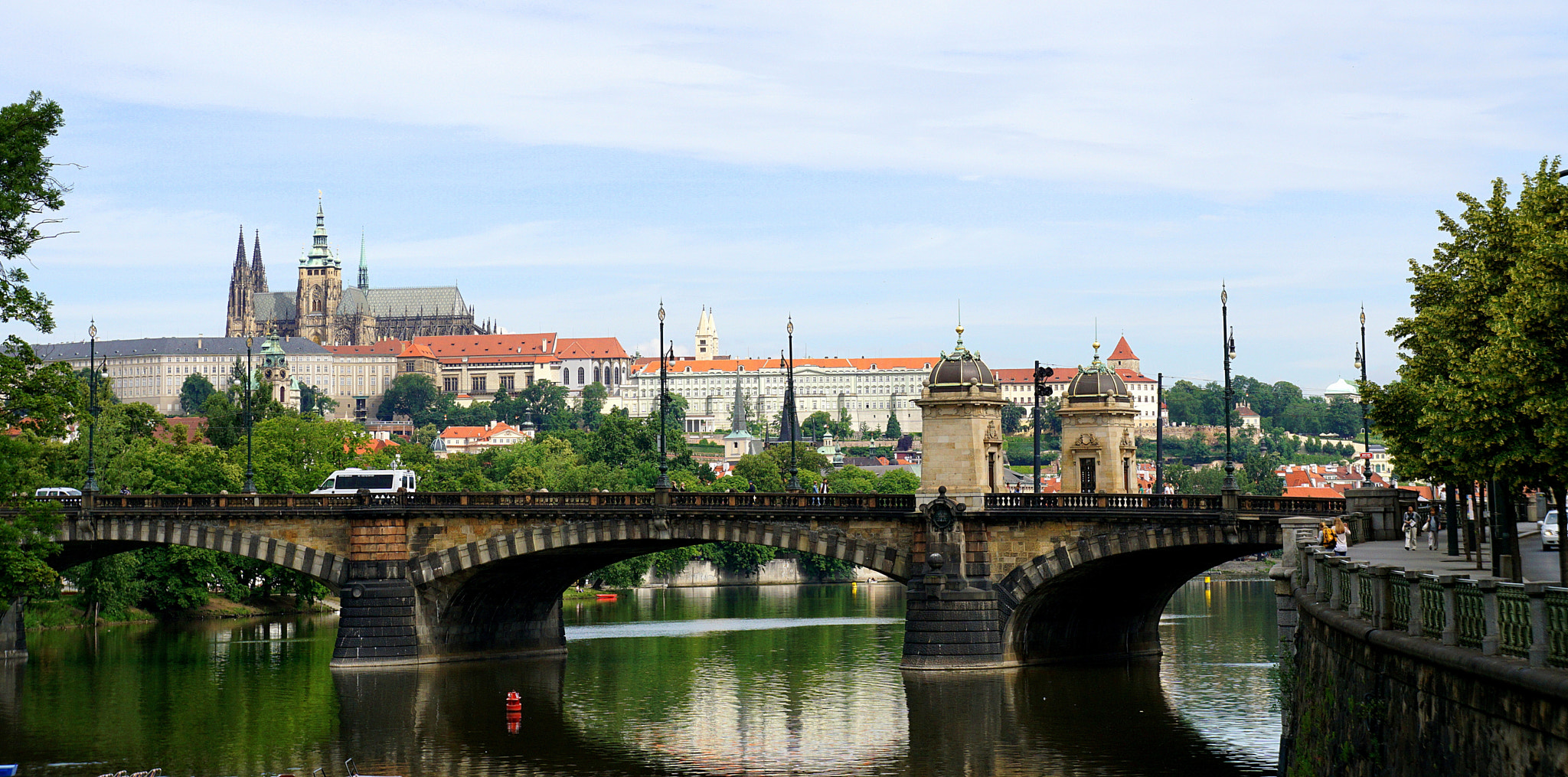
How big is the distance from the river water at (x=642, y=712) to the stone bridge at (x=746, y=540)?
1.66 meters

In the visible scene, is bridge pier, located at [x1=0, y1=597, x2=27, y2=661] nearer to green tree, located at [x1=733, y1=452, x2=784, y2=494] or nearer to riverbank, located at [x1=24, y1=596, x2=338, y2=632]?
riverbank, located at [x1=24, y1=596, x2=338, y2=632]

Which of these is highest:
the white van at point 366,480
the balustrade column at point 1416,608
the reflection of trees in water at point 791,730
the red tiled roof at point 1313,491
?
the red tiled roof at point 1313,491

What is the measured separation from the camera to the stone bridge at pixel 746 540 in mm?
59594

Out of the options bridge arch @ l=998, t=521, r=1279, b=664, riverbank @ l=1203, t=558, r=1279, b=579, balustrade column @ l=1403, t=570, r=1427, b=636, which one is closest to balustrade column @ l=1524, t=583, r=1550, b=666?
balustrade column @ l=1403, t=570, r=1427, b=636

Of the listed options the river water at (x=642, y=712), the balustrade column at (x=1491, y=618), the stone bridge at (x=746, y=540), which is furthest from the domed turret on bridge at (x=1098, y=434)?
the balustrade column at (x=1491, y=618)

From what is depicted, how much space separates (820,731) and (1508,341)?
28.9 meters

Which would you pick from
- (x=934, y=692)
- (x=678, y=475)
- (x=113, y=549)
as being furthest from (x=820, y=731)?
(x=678, y=475)

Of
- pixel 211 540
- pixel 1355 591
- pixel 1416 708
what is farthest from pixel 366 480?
pixel 1416 708

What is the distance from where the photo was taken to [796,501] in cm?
6419

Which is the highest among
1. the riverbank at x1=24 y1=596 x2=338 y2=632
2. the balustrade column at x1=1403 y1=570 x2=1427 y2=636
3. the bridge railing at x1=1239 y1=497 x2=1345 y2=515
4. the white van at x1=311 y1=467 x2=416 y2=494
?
the white van at x1=311 y1=467 x2=416 y2=494

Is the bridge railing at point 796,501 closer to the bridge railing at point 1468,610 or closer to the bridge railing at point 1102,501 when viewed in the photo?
the bridge railing at point 1102,501

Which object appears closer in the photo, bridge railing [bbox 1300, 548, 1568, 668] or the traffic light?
bridge railing [bbox 1300, 548, 1568, 668]

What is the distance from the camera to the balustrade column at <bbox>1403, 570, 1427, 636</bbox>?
2275 cm

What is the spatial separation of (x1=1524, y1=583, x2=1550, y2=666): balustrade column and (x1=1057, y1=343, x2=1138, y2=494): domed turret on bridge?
58.1 m
